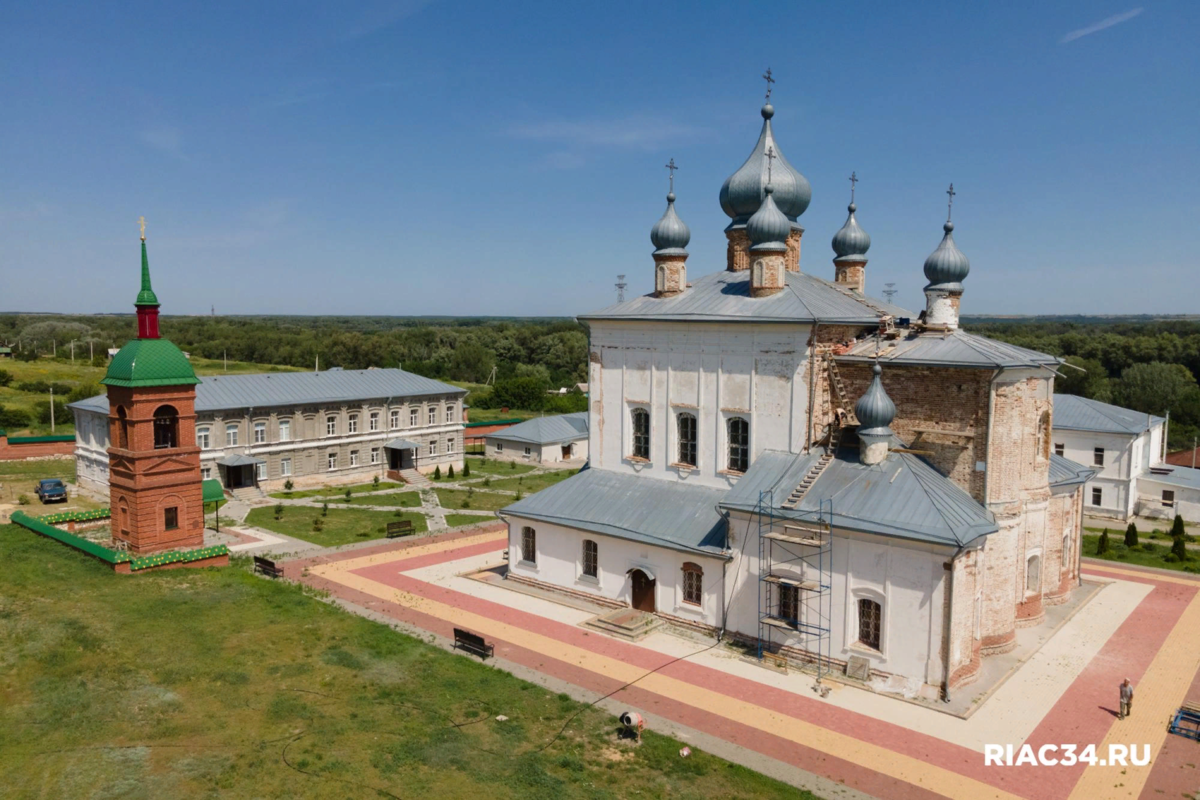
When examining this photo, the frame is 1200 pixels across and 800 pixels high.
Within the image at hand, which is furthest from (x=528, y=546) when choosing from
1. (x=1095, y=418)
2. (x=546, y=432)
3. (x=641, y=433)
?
(x=1095, y=418)

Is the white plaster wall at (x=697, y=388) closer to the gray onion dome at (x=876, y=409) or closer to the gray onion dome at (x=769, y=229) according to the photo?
the gray onion dome at (x=876, y=409)

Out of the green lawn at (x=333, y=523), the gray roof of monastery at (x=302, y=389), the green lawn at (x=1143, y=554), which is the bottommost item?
the green lawn at (x=1143, y=554)

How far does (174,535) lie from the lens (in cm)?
2506

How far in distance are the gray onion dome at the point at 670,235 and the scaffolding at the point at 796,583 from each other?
28.9ft

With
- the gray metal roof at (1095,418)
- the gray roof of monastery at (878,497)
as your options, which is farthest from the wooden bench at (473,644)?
the gray metal roof at (1095,418)

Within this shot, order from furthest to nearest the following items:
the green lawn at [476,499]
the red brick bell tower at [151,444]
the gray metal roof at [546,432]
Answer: the gray metal roof at [546,432] → the green lawn at [476,499] → the red brick bell tower at [151,444]

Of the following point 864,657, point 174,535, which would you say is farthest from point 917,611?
point 174,535

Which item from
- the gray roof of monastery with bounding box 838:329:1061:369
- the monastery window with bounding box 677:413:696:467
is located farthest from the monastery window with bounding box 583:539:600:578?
the gray roof of monastery with bounding box 838:329:1061:369

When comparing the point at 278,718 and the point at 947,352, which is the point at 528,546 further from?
the point at 947,352

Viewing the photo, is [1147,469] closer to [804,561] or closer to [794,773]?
[804,561]

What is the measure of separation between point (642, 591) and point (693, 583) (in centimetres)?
169

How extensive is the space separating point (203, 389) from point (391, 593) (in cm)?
1982

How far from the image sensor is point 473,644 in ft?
57.8

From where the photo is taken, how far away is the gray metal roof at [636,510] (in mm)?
19562
